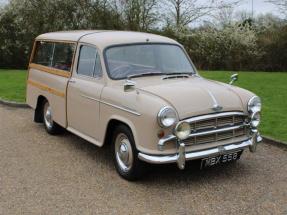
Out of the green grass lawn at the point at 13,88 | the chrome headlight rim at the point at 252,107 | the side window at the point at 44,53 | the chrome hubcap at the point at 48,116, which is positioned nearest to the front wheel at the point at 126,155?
the chrome headlight rim at the point at 252,107

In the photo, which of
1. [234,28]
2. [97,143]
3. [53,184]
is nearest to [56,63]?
[97,143]

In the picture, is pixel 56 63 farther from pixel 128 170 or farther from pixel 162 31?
pixel 162 31

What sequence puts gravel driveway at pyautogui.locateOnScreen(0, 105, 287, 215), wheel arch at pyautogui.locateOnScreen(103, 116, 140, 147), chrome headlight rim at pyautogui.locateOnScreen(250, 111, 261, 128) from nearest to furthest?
gravel driveway at pyautogui.locateOnScreen(0, 105, 287, 215)
wheel arch at pyautogui.locateOnScreen(103, 116, 140, 147)
chrome headlight rim at pyautogui.locateOnScreen(250, 111, 261, 128)

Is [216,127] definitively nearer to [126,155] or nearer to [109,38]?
[126,155]

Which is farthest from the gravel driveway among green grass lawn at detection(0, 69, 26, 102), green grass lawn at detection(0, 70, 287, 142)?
green grass lawn at detection(0, 69, 26, 102)

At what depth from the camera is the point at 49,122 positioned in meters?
8.51

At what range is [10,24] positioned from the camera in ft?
76.5

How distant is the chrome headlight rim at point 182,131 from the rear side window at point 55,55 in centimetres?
279

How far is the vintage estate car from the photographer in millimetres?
5461

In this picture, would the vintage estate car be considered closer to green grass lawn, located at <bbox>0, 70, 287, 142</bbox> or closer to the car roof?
the car roof

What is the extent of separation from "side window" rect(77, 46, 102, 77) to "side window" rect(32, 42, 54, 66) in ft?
4.17

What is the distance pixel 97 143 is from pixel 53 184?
918 mm

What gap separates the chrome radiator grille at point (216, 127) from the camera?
5574 mm

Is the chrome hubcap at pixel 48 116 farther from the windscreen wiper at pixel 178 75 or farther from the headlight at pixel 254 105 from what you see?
the headlight at pixel 254 105
